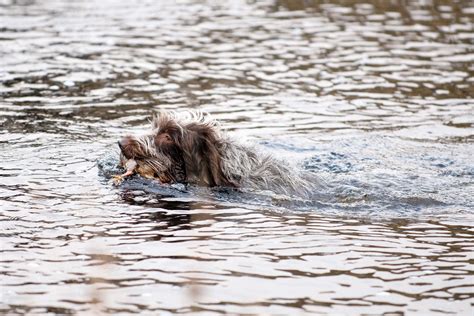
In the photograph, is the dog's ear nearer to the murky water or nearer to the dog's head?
the dog's head

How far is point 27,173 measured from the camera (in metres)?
12.1

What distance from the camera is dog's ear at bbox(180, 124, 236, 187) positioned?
36.8ft

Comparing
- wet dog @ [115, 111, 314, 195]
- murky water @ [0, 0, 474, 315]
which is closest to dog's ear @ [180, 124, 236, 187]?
wet dog @ [115, 111, 314, 195]

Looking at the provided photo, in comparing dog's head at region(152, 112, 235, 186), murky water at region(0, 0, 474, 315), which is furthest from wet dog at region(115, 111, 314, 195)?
murky water at region(0, 0, 474, 315)

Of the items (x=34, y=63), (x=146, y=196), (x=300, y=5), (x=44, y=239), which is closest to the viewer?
(x=44, y=239)

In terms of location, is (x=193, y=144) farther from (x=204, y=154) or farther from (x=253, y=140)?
(x=253, y=140)

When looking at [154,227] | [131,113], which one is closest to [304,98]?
[131,113]

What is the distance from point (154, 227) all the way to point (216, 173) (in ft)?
5.05

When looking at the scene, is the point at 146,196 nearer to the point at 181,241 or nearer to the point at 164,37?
the point at 181,241

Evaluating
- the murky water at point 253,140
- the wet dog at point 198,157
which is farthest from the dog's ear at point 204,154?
the murky water at point 253,140

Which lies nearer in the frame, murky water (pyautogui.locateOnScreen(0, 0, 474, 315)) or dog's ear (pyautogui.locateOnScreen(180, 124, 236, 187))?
murky water (pyautogui.locateOnScreen(0, 0, 474, 315))

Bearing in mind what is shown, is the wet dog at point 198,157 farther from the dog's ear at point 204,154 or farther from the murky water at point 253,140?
the murky water at point 253,140

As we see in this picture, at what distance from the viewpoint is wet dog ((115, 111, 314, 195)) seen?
11.2 metres

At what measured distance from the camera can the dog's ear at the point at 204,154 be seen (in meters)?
11.2
